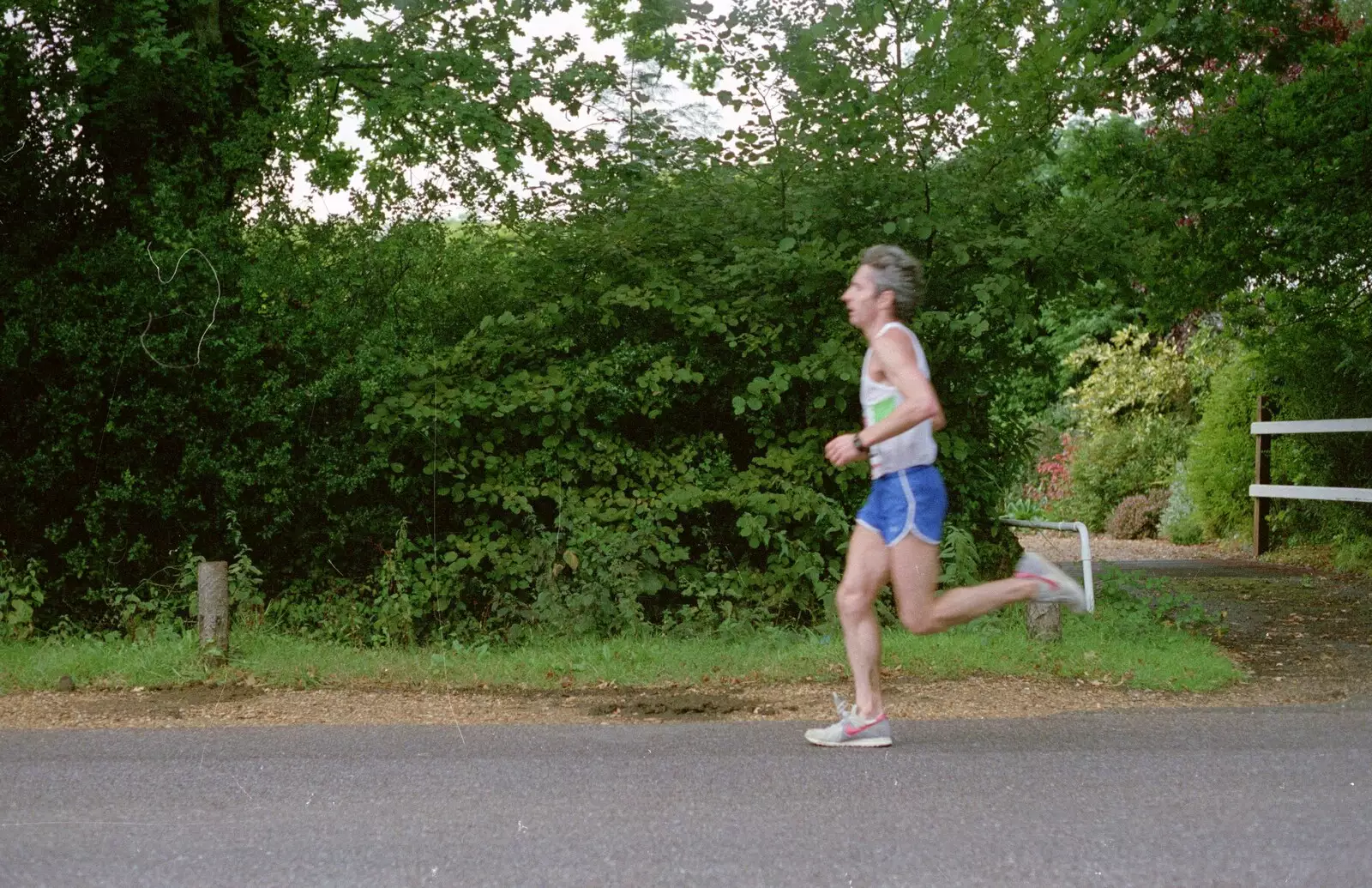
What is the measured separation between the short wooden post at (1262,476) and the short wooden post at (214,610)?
12831mm

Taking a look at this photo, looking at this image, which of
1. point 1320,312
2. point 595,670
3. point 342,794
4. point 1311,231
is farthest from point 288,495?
point 1320,312

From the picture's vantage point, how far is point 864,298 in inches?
223

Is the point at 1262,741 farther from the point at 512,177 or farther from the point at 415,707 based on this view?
the point at 512,177

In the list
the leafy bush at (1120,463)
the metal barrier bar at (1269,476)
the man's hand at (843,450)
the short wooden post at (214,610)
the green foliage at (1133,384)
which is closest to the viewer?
the man's hand at (843,450)

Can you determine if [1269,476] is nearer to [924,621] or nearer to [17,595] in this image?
[924,621]

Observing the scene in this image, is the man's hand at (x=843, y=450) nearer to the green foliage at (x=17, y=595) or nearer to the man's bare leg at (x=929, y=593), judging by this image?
the man's bare leg at (x=929, y=593)

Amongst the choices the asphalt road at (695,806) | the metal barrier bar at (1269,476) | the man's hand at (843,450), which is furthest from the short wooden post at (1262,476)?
the man's hand at (843,450)

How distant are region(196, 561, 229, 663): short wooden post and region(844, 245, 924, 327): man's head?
4.60 meters

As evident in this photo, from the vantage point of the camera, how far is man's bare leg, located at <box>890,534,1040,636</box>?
5.47m

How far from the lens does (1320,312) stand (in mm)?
13500

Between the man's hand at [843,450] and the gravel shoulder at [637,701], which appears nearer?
the man's hand at [843,450]

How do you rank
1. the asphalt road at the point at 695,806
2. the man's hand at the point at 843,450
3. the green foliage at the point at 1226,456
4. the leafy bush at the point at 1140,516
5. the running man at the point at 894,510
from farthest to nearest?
the leafy bush at the point at 1140,516, the green foliage at the point at 1226,456, the running man at the point at 894,510, the man's hand at the point at 843,450, the asphalt road at the point at 695,806

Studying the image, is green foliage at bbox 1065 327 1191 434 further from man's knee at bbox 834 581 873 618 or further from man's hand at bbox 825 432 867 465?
man's hand at bbox 825 432 867 465

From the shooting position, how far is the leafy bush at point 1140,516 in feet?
67.8
